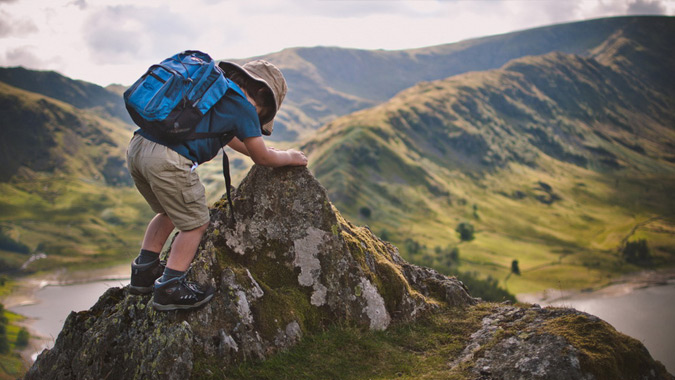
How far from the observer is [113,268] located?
185 meters

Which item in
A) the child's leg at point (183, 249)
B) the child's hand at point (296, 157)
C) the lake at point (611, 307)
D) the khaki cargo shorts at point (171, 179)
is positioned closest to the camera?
the khaki cargo shorts at point (171, 179)

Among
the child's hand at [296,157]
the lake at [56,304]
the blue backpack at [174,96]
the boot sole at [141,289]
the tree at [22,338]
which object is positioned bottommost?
the lake at [56,304]

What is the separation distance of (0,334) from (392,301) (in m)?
140

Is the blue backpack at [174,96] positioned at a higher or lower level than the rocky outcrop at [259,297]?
higher

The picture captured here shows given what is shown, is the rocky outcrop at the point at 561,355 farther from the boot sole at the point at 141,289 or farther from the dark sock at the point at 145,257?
the dark sock at the point at 145,257

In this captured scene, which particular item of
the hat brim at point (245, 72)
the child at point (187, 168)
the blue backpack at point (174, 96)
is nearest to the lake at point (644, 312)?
the hat brim at point (245, 72)

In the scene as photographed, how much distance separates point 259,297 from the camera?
7590 mm

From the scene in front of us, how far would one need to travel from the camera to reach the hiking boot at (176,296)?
263 inches

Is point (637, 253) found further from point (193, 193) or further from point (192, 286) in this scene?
point (193, 193)

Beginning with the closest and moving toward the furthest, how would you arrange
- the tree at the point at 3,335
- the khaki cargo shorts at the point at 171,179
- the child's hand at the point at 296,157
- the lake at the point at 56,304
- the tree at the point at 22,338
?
1. the khaki cargo shorts at the point at 171,179
2. the child's hand at the point at 296,157
3. the tree at the point at 3,335
4. the tree at the point at 22,338
5. the lake at the point at 56,304

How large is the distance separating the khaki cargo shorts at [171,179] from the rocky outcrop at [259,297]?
119 centimetres

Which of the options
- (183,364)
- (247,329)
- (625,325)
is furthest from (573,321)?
(625,325)

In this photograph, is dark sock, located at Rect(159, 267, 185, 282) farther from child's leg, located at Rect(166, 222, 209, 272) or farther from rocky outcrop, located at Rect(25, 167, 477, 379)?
rocky outcrop, located at Rect(25, 167, 477, 379)

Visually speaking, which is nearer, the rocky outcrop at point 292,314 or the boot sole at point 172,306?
the rocky outcrop at point 292,314
